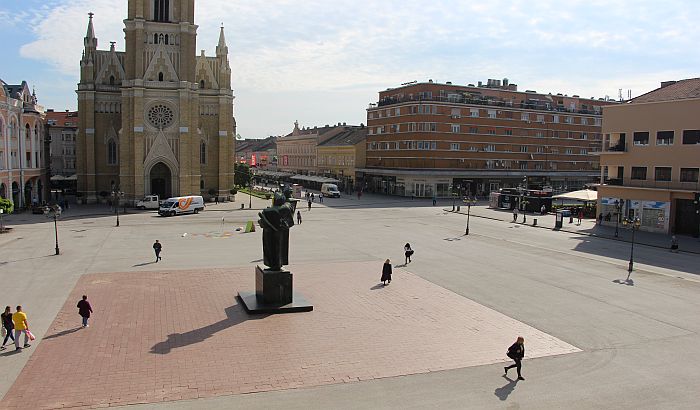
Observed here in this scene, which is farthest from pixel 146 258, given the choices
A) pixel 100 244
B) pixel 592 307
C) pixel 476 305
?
pixel 592 307

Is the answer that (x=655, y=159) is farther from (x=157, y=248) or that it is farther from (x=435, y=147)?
(x=157, y=248)

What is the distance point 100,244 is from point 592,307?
1197 inches

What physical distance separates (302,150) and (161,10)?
6655 cm

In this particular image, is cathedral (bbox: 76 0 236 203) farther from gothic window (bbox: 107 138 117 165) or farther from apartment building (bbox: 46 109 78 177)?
apartment building (bbox: 46 109 78 177)

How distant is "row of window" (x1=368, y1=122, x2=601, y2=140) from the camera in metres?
82.9

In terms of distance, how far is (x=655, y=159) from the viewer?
1866 inches

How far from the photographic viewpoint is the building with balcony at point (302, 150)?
124m

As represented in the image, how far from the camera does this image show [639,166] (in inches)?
1928

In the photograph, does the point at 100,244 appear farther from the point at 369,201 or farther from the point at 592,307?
the point at 369,201

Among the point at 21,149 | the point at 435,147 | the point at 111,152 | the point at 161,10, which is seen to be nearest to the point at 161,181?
the point at 111,152

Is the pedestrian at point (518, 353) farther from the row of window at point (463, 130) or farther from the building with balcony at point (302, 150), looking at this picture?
the building with balcony at point (302, 150)

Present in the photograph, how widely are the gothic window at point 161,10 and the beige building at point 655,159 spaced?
164ft

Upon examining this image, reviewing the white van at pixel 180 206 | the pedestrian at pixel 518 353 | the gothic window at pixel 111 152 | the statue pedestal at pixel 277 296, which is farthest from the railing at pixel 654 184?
the gothic window at pixel 111 152

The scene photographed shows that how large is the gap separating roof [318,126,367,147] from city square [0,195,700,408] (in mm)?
67958
